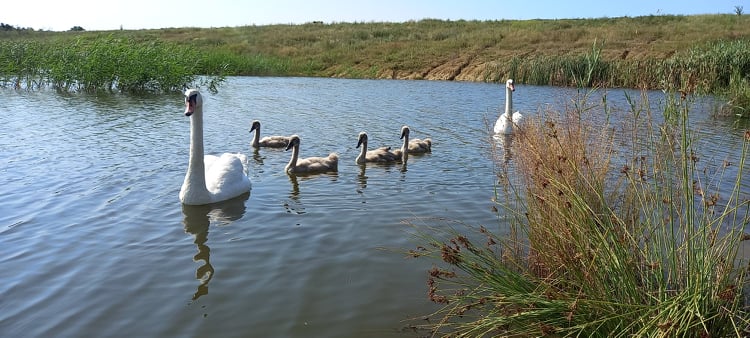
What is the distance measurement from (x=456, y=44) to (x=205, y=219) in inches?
1783

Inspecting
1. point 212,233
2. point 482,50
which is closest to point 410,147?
point 212,233

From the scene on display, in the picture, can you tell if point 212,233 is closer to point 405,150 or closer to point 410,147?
point 405,150

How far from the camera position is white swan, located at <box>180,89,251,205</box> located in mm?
8289

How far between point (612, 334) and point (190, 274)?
3.72m

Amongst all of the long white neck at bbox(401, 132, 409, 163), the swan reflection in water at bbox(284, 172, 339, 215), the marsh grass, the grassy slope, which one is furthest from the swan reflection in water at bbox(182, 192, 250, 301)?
the grassy slope

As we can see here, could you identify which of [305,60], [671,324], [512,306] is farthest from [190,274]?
[305,60]

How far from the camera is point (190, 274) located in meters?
5.89

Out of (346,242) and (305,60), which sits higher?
(305,60)

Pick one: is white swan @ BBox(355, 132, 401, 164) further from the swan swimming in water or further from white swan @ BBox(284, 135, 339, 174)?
white swan @ BBox(284, 135, 339, 174)

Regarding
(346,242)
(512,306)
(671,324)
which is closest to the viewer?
(671,324)

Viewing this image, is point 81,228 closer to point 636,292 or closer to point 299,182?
point 299,182

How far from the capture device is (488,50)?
156 feet

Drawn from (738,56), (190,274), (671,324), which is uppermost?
(738,56)

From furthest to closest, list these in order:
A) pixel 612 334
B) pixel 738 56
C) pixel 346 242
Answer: pixel 738 56
pixel 346 242
pixel 612 334
